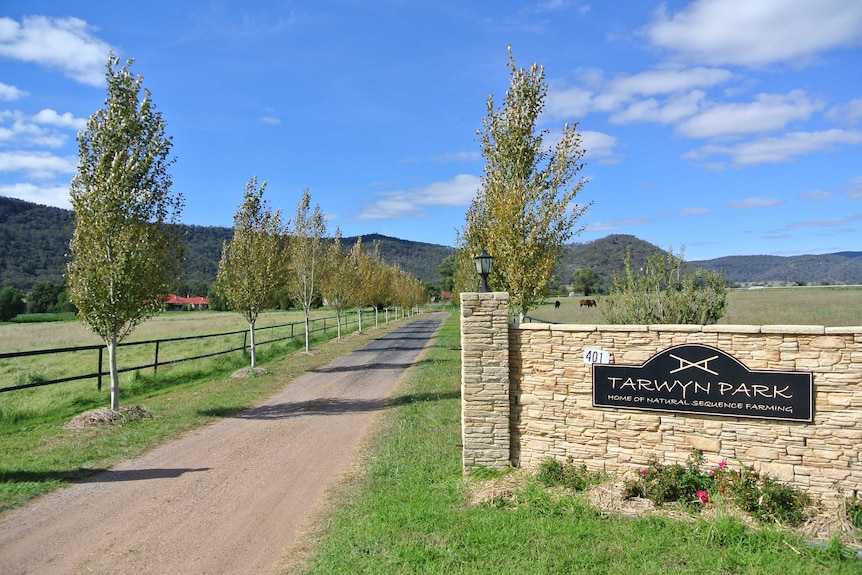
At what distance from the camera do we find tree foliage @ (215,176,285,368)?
1884 centimetres

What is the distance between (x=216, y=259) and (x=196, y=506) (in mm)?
138840

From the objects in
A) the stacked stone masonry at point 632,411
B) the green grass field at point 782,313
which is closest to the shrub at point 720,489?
the stacked stone masonry at point 632,411

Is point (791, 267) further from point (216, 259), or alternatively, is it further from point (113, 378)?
point (113, 378)

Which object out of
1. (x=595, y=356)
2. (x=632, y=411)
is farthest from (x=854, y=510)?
(x=595, y=356)

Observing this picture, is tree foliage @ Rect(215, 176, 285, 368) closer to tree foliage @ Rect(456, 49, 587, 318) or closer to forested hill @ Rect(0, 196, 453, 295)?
tree foliage @ Rect(456, 49, 587, 318)

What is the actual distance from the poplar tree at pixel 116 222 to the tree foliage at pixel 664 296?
9849 millimetres

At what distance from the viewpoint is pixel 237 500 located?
22.5 ft

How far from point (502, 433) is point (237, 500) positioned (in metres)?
3.33

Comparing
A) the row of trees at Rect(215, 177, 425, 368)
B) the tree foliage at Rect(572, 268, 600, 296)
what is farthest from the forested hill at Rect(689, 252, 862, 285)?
the row of trees at Rect(215, 177, 425, 368)

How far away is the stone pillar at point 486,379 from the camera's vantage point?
725 cm

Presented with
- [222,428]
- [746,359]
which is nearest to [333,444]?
[222,428]

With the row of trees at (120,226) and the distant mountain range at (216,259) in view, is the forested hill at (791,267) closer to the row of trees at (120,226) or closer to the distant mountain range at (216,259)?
the distant mountain range at (216,259)

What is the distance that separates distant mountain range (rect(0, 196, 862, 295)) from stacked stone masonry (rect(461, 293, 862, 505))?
5061 centimetres

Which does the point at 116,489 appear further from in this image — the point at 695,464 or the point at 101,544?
the point at 695,464
